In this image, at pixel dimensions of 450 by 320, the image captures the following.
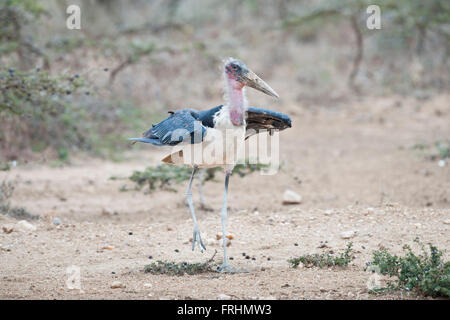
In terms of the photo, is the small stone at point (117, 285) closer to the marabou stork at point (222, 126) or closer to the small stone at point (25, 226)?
the marabou stork at point (222, 126)

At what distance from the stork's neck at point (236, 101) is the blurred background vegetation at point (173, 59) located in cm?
265

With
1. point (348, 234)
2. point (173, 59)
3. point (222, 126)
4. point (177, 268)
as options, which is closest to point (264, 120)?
point (222, 126)

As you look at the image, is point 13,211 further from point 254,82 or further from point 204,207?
point 254,82

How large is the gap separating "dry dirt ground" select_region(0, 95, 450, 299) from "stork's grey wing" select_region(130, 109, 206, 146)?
3.78ft

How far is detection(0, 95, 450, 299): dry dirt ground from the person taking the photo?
4684 millimetres

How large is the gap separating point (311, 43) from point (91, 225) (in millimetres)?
14135

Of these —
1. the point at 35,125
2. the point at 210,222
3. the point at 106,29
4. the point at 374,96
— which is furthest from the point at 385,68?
the point at 210,222

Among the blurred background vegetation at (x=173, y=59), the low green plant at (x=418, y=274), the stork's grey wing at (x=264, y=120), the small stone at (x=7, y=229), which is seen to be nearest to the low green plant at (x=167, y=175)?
the blurred background vegetation at (x=173, y=59)

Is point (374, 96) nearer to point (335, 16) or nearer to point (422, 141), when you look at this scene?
point (335, 16)

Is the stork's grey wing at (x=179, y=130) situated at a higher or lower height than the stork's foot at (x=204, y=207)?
higher

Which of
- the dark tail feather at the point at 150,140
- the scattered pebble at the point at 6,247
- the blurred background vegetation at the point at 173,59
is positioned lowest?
the scattered pebble at the point at 6,247

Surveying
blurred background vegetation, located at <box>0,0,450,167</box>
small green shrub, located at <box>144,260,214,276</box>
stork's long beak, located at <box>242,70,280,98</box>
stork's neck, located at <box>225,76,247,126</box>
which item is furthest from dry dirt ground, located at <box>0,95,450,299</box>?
stork's long beak, located at <box>242,70,280,98</box>

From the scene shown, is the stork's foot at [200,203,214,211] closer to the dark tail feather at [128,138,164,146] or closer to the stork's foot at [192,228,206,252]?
the stork's foot at [192,228,206,252]

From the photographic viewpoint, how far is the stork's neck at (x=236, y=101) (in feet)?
17.5
